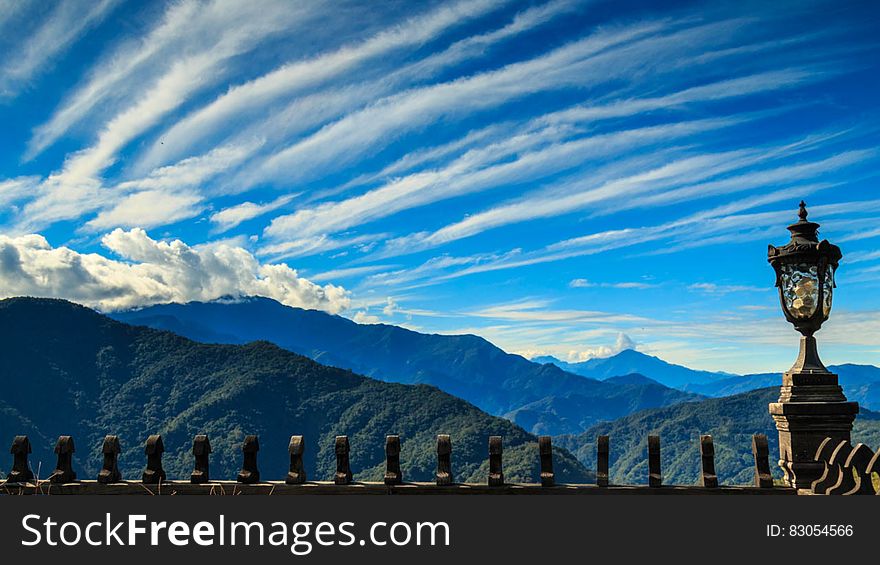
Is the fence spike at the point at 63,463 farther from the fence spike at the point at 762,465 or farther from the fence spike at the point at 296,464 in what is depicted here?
the fence spike at the point at 762,465

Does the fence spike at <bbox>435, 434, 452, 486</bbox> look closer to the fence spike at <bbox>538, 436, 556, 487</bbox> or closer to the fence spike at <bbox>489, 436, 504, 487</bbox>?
the fence spike at <bbox>489, 436, 504, 487</bbox>

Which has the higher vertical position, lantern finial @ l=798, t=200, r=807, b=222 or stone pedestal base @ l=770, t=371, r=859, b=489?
lantern finial @ l=798, t=200, r=807, b=222

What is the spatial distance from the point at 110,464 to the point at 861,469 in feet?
26.2

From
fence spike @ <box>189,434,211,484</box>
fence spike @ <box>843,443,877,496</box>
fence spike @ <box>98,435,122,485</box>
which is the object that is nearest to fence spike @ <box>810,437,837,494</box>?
fence spike @ <box>843,443,877,496</box>

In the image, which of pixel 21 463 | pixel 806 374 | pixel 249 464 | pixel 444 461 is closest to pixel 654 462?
pixel 806 374

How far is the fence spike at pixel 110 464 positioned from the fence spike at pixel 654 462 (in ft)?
20.5

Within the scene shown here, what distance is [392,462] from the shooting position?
861 centimetres

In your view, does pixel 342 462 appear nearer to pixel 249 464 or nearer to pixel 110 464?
pixel 249 464

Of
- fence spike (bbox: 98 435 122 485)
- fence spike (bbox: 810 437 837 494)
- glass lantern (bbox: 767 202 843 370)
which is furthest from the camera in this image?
glass lantern (bbox: 767 202 843 370)

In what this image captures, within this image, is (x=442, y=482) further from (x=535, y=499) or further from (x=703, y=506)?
(x=703, y=506)

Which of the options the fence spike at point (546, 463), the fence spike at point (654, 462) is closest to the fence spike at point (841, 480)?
the fence spike at point (654, 462)

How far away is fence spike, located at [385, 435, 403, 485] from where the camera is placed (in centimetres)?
848

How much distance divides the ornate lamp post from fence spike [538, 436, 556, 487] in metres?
2.84

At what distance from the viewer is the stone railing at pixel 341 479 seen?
838 cm
